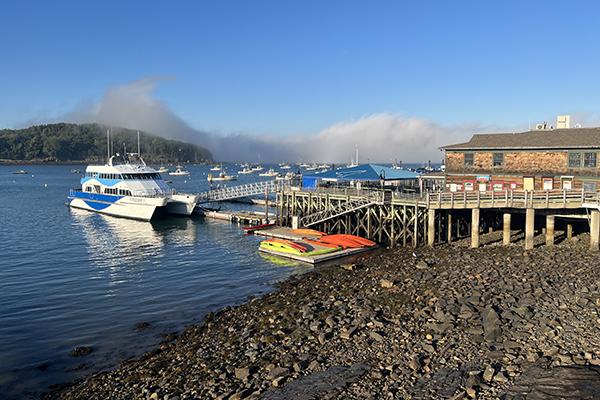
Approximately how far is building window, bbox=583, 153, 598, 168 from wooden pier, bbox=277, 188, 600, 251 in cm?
249

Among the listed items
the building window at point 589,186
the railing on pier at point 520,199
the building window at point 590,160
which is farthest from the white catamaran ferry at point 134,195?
the building window at point 590,160

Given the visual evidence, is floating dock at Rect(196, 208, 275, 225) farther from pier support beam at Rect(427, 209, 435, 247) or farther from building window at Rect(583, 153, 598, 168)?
building window at Rect(583, 153, 598, 168)

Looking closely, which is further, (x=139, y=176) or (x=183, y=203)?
(x=139, y=176)

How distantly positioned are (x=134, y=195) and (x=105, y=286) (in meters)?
27.9

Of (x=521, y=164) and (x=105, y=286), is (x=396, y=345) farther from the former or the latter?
(x=521, y=164)

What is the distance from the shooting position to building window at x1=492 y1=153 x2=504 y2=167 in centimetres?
3159

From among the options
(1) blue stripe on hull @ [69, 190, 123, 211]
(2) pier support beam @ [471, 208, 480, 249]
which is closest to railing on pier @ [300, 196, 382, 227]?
(2) pier support beam @ [471, 208, 480, 249]

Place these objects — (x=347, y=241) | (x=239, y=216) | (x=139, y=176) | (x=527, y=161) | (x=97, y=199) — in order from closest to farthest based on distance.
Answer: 1. (x=527, y=161)
2. (x=347, y=241)
3. (x=239, y=216)
4. (x=139, y=176)
5. (x=97, y=199)

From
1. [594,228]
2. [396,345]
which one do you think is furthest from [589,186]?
[396,345]

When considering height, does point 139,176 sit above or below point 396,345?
above

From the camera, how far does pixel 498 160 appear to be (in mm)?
31781

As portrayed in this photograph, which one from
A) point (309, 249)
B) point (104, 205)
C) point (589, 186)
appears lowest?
point (309, 249)

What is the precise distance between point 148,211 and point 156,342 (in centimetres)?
3517

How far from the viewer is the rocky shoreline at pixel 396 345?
11453 mm
